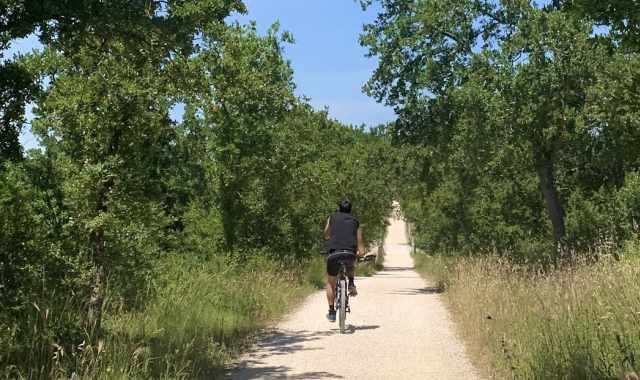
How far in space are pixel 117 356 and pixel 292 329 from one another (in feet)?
17.7

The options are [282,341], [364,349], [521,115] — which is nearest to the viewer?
[364,349]

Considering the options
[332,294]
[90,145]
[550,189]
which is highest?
[550,189]

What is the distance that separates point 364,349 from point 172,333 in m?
2.69

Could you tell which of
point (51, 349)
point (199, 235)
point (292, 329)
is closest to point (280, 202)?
point (199, 235)

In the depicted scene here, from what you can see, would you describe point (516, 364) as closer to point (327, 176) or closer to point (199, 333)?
point (199, 333)

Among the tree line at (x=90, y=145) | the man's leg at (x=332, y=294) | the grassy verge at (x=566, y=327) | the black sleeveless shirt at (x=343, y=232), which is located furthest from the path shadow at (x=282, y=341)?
the grassy verge at (x=566, y=327)

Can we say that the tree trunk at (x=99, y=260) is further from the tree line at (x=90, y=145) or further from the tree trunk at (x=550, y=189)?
the tree trunk at (x=550, y=189)

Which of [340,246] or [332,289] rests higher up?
[340,246]

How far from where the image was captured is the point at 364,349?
866 cm

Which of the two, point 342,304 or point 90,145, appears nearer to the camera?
point 90,145

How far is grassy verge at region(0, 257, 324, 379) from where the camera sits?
17.4ft

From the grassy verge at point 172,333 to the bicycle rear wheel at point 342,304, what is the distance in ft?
4.80

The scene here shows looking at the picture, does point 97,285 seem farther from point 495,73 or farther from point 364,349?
point 495,73

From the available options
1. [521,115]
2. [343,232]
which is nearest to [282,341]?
[343,232]
